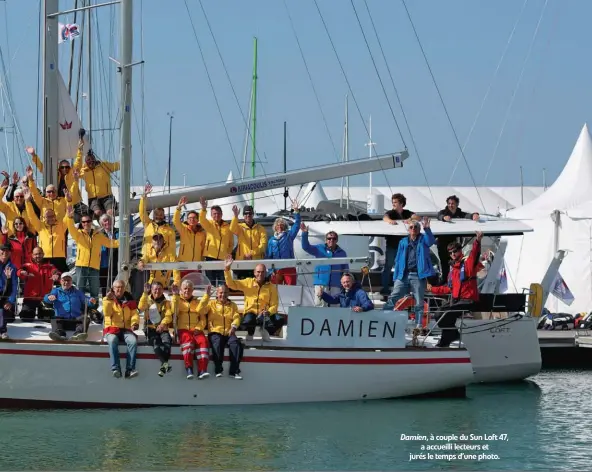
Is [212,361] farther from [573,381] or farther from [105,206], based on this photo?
[573,381]

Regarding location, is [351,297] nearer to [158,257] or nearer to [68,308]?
[158,257]

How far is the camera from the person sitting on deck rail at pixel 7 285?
1658 centimetres

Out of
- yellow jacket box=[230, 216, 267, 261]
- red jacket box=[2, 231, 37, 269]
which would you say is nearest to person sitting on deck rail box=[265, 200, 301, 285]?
yellow jacket box=[230, 216, 267, 261]

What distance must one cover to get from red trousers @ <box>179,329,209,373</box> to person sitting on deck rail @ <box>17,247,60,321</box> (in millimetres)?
2094

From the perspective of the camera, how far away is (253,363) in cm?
1666

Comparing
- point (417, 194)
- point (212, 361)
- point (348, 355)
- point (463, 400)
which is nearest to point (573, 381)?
point (463, 400)

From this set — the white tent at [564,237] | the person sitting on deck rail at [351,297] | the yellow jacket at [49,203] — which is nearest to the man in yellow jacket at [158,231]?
the yellow jacket at [49,203]

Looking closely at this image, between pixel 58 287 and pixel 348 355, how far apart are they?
4104 millimetres

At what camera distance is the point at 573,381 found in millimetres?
21828

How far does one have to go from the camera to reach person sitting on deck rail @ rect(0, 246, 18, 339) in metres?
16.6

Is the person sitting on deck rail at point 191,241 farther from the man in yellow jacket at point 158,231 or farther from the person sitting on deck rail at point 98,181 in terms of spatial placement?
the person sitting on deck rail at point 98,181

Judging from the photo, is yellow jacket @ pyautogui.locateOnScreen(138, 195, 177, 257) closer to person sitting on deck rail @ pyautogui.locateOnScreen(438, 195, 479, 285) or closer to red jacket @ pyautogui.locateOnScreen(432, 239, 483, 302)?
red jacket @ pyautogui.locateOnScreen(432, 239, 483, 302)

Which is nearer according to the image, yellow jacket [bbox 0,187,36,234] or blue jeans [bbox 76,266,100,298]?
blue jeans [bbox 76,266,100,298]

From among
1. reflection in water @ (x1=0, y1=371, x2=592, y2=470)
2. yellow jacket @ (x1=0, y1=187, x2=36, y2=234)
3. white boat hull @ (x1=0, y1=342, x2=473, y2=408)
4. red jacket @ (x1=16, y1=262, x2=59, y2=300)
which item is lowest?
reflection in water @ (x1=0, y1=371, x2=592, y2=470)
